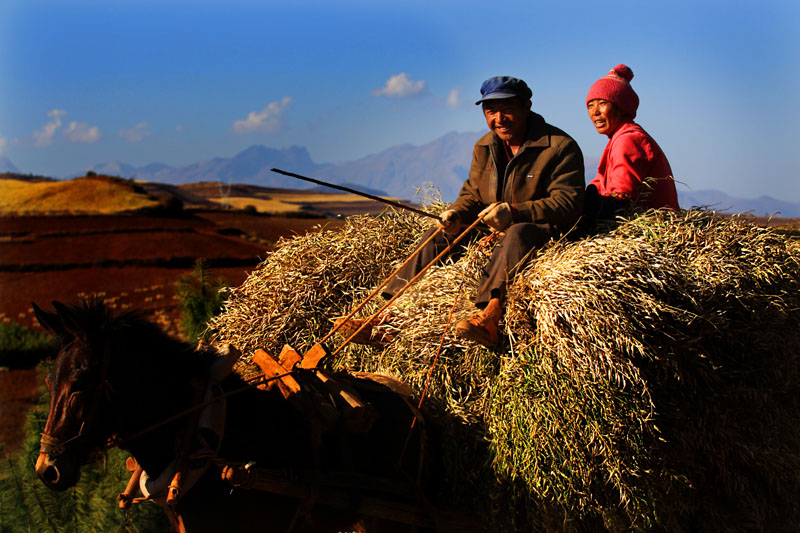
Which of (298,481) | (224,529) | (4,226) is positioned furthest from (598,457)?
(4,226)

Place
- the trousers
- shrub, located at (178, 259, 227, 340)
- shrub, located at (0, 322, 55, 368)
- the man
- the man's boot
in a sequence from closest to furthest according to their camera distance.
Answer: the man's boot → the trousers → the man → shrub, located at (178, 259, 227, 340) → shrub, located at (0, 322, 55, 368)

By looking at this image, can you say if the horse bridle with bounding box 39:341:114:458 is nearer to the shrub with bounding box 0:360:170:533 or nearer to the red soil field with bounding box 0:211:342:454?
the shrub with bounding box 0:360:170:533

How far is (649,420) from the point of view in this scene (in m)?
3.22

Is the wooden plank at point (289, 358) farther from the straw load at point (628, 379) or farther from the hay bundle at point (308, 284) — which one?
the hay bundle at point (308, 284)

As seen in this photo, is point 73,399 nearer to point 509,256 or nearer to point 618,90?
point 509,256

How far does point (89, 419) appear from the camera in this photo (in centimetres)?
260

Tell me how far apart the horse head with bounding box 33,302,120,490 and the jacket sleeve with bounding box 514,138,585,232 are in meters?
2.52

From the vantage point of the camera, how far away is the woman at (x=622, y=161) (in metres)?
4.37

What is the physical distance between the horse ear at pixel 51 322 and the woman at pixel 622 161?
3183 mm

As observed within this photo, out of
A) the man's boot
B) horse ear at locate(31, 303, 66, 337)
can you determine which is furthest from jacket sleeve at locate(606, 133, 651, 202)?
horse ear at locate(31, 303, 66, 337)

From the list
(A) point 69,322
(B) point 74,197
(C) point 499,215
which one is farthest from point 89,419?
(B) point 74,197

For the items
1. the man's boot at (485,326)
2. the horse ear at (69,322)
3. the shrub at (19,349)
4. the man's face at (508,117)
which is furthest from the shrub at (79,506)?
the shrub at (19,349)

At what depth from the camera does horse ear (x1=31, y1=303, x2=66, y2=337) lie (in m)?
2.63

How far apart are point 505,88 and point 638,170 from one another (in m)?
1.21
